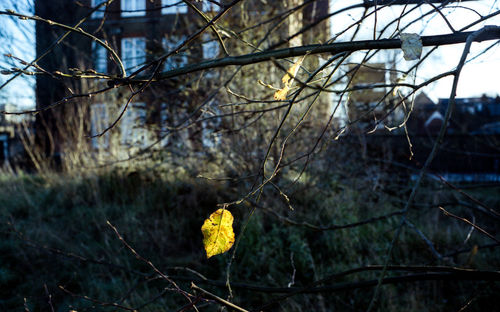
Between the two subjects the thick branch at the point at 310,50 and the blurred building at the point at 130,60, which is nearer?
the thick branch at the point at 310,50

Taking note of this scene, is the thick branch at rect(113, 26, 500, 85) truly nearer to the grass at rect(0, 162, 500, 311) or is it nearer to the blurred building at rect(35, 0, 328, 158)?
the grass at rect(0, 162, 500, 311)

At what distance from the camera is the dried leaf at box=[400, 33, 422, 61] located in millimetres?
978

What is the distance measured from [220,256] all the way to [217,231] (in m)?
2.89

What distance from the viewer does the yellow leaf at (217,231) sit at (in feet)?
3.69

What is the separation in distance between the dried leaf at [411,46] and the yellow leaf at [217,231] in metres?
0.64

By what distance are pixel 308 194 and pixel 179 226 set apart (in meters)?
1.64

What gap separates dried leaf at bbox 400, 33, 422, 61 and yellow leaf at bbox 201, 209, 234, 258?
2.10 feet

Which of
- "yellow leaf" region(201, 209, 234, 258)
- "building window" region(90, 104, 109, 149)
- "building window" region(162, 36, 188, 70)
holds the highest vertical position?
"building window" region(162, 36, 188, 70)

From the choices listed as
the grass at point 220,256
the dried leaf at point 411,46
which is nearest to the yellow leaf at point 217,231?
the dried leaf at point 411,46

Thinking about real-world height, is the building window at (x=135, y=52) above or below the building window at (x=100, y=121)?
above

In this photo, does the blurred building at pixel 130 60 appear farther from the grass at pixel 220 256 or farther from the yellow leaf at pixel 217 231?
the yellow leaf at pixel 217 231

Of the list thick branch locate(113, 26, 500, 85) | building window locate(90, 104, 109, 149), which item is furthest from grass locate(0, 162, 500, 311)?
thick branch locate(113, 26, 500, 85)

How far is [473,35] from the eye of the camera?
0.99 meters

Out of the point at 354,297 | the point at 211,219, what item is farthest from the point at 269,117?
the point at 211,219
